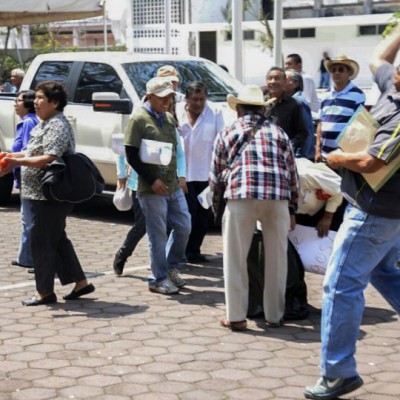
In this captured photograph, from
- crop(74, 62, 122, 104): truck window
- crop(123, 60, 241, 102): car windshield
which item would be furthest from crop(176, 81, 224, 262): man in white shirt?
crop(74, 62, 122, 104): truck window

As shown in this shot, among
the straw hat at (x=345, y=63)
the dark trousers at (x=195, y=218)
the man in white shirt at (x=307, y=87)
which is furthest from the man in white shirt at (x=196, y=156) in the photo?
the man in white shirt at (x=307, y=87)

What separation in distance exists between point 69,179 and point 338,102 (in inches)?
111

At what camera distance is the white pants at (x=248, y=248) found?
22.6 feet

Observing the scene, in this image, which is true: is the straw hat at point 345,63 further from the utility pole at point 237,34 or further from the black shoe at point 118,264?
the utility pole at point 237,34

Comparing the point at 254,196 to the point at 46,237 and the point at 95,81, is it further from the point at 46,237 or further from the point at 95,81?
the point at 95,81

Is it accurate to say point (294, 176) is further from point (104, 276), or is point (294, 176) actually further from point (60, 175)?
point (104, 276)

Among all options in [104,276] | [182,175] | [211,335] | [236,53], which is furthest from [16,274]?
[236,53]

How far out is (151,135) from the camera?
7.93 m

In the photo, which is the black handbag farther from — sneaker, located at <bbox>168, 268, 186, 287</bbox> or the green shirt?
sneaker, located at <bbox>168, 268, 186, 287</bbox>

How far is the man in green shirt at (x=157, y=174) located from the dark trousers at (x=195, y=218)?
114 cm

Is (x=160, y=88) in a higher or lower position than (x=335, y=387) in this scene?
higher

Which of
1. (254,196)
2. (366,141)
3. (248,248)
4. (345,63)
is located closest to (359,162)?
(366,141)

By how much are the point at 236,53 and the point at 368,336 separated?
32.0 feet

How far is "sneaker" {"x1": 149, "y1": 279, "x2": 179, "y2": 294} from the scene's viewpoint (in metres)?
8.13
